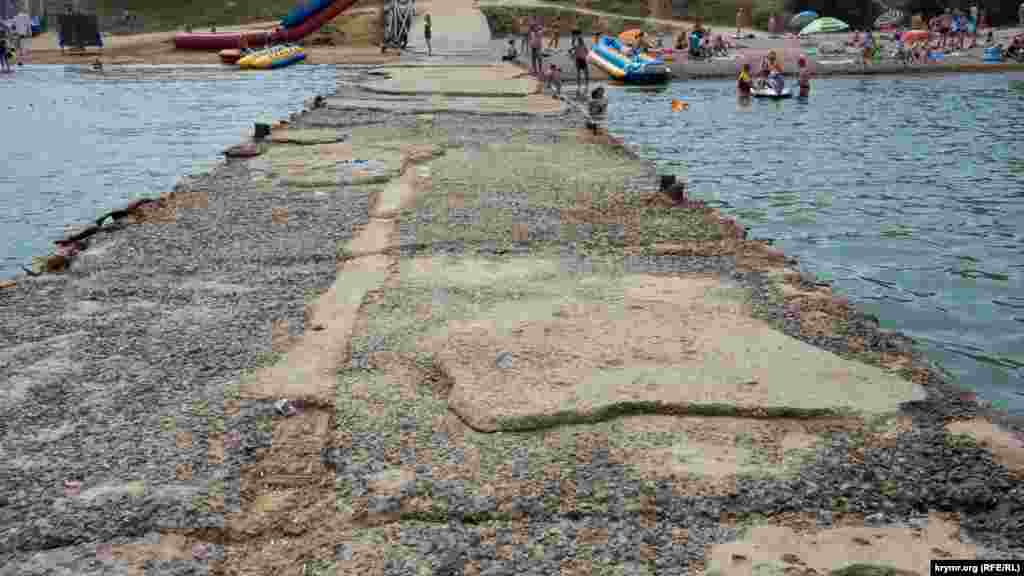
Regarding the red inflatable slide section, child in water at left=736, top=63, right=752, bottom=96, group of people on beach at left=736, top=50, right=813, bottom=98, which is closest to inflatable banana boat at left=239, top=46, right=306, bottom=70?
the red inflatable slide section

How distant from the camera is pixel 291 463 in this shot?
16.5 feet

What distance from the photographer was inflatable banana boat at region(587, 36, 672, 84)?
113ft

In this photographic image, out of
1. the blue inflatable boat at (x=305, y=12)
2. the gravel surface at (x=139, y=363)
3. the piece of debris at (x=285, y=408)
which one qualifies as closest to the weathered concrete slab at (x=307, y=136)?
the gravel surface at (x=139, y=363)

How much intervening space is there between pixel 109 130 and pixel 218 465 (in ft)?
73.6

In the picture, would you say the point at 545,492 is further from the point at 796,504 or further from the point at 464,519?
the point at 796,504

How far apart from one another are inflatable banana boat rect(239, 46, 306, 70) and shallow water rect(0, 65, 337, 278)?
921 mm

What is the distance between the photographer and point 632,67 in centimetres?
3450

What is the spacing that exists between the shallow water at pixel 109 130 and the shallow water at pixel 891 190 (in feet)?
33.2

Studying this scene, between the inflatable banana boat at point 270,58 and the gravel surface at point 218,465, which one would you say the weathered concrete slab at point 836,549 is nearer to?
the gravel surface at point 218,465

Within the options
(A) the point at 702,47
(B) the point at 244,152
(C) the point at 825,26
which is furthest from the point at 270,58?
(B) the point at 244,152

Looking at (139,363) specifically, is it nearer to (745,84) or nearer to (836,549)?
(836,549)

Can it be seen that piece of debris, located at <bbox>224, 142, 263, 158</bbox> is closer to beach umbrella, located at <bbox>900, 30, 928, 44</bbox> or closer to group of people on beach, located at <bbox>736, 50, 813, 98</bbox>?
group of people on beach, located at <bbox>736, 50, 813, 98</bbox>

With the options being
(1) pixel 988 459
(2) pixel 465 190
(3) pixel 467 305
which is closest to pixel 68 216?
(2) pixel 465 190

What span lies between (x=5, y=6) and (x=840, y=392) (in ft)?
212
